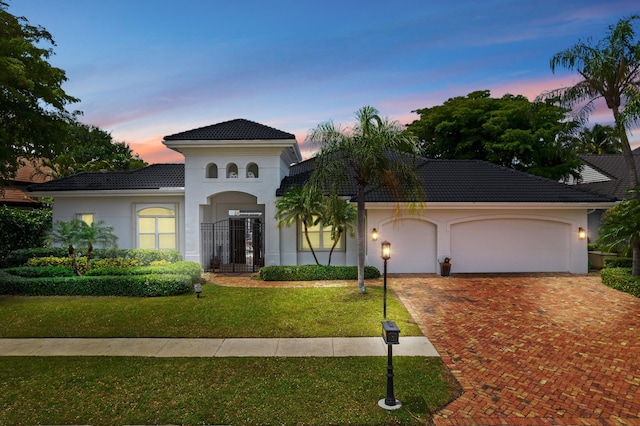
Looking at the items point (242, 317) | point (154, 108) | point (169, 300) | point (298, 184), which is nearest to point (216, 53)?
point (154, 108)

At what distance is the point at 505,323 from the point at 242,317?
670 cm

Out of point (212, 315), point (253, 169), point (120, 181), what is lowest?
point (212, 315)

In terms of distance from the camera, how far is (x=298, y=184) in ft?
52.2

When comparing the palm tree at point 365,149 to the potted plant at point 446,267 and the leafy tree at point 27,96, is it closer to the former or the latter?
the potted plant at point 446,267

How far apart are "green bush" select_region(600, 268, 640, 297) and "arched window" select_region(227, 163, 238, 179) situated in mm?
15256

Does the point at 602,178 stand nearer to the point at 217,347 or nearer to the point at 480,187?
the point at 480,187

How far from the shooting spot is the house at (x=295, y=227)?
576 inches

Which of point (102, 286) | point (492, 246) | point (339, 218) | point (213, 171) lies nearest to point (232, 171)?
point (213, 171)

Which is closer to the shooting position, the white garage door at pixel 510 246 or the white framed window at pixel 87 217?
the white garage door at pixel 510 246

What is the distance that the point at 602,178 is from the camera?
23.8 m

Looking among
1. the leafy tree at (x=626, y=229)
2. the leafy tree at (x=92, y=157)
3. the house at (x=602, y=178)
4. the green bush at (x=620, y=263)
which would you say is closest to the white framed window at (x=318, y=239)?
the leafy tree at (x=626, y=229)

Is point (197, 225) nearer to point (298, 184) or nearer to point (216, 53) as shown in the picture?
point (298, 184)

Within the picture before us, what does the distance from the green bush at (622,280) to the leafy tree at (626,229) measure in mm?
470

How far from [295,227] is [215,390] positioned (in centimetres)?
1018
